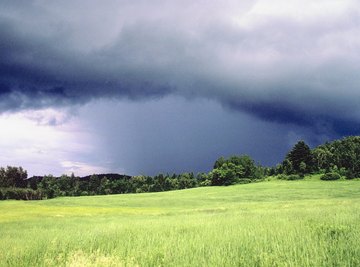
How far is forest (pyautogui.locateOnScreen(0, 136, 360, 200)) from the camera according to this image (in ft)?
369

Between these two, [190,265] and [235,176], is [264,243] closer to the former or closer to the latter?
[190,265]

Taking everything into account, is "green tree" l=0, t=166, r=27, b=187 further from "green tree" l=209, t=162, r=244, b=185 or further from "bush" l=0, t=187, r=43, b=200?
"green tree" l=209, t=162, r=244, b=185

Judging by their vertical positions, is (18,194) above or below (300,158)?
below

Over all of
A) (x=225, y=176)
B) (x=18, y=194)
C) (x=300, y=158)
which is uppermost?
(x=300, y=158)

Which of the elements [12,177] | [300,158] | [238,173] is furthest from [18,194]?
[300,158]

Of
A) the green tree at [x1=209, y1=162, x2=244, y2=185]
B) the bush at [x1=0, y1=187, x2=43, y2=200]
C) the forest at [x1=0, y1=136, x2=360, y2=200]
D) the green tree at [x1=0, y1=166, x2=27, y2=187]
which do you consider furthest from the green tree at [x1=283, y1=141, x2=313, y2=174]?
the green tree at [x1=0, y1=166, x2=27, y2=187]

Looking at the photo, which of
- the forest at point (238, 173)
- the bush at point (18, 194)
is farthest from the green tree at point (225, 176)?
the bush at point (18, 194)

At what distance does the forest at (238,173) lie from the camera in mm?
112381

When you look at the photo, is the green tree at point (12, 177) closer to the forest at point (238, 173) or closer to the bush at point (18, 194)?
the forest at point (238, 173)

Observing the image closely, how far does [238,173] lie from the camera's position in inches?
5901

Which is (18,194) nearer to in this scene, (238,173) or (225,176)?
(225,176)

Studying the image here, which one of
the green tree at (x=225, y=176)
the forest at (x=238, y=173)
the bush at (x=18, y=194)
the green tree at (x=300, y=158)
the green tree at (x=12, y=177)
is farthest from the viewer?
the green tree at (x=12, y=177)

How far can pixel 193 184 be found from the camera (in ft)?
627

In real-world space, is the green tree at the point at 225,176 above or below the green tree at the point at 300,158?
below
